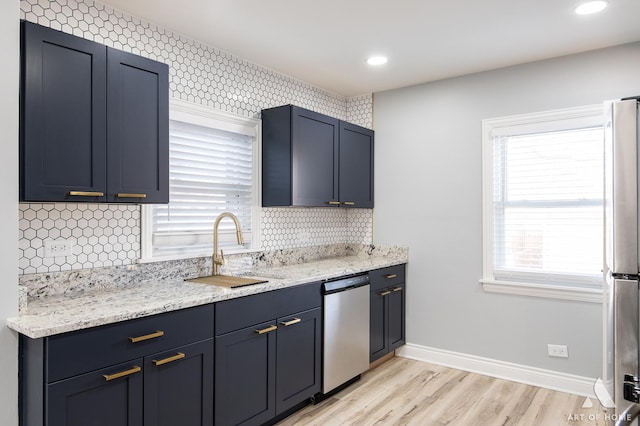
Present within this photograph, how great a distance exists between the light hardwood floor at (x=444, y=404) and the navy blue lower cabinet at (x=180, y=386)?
0.81 metres

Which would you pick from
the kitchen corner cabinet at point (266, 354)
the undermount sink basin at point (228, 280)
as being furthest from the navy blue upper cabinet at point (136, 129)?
the kitchen corner cabinet at point (266, 354)

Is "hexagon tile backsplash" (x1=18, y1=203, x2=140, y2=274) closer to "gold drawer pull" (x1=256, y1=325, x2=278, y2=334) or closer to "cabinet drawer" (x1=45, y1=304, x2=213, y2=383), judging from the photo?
"cabinet drawer" (x1=45, y1=304, x2=213, y2=383)

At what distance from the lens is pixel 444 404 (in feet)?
9.94

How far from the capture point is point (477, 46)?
309cm

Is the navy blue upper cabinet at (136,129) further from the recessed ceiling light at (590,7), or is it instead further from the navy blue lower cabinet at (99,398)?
the recessed ceiling light at (590,7)

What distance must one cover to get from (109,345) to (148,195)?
848 millimetres

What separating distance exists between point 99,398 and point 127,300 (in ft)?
1.55

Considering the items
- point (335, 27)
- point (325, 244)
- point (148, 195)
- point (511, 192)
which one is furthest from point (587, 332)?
point (148, 195)

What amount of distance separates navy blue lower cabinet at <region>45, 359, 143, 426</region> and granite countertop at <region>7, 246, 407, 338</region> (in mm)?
223

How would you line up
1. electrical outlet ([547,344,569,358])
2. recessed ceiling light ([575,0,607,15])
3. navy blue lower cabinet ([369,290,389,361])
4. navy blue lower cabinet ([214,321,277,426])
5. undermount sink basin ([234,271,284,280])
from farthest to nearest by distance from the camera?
navy blue lower cabinet ([369,290,389,361]) → electrical outlet ([547,344,569,358]) → undermount sink basin ([234,271,284,280]) → recessed ceiling light ([575,0,607,15]) → navy blue lower cabinet ([214,321,277,426])

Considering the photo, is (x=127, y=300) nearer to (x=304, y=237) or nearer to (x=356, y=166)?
(x=304, y=237)

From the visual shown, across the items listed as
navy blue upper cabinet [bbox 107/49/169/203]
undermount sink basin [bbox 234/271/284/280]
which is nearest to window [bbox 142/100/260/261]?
undermount sink basin [bbox 234/271/284/280]

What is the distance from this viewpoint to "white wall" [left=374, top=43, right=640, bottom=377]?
3211mm

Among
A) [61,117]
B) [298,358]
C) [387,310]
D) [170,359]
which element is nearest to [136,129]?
[61,117]
